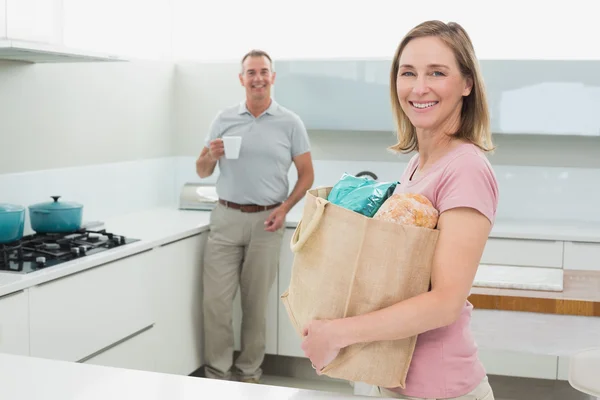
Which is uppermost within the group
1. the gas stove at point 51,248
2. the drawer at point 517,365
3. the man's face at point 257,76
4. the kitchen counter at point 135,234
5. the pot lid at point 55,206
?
the man's face at point 257,76

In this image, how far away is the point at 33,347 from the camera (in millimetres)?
2520

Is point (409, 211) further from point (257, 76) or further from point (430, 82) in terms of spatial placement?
point (257, 76)

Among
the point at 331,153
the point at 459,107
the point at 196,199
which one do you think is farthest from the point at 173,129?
the point at 459,107

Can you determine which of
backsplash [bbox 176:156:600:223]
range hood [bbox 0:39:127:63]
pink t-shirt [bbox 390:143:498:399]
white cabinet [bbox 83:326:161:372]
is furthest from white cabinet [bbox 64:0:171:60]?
pink t-shirt [bbox 390:143:498:399]

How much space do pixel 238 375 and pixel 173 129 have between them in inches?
63.0

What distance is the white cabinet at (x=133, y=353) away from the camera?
2951mm

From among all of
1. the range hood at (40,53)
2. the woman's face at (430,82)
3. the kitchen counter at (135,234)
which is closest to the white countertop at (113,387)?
the woman's face at (430,82)

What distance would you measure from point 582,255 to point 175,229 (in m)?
1.97

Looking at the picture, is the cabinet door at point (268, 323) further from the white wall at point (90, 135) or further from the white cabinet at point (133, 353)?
the white wall at point (90, 135)

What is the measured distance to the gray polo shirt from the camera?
371 cm

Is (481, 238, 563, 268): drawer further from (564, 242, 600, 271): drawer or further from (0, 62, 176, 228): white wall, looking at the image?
(0, 62, 176, 228): white wall

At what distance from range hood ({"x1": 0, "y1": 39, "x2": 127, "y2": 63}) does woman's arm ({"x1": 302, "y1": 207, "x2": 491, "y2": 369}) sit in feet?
5.85

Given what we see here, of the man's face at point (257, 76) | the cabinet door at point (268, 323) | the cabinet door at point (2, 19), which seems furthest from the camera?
the cabinet door at point (268, 323)

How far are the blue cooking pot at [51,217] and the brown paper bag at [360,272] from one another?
1.99 metres
